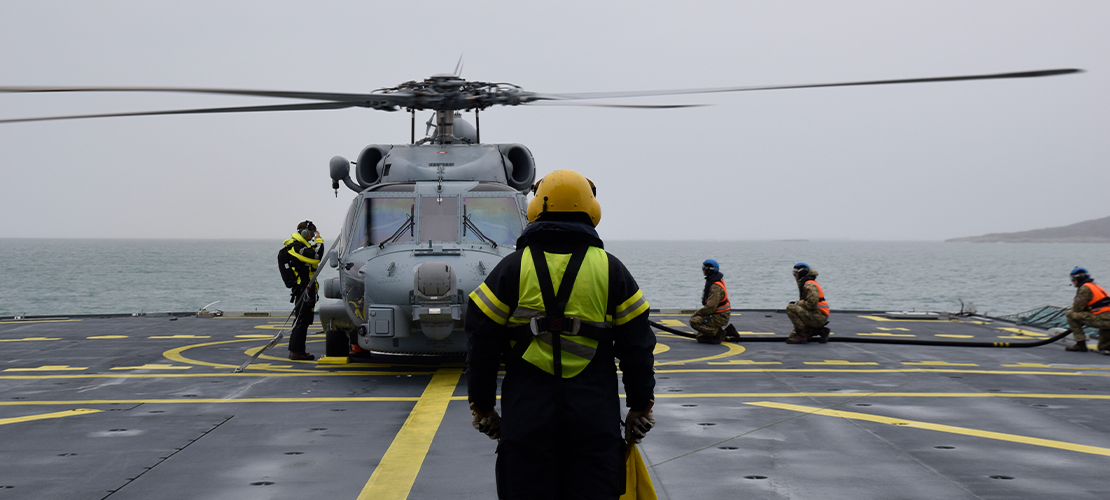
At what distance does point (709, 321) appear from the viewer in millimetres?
13266

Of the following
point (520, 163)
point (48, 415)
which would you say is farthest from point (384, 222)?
point (48, 415)

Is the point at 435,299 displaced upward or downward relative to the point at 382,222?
downward

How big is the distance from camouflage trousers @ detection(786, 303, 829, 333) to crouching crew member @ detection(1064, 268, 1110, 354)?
11.5 feet

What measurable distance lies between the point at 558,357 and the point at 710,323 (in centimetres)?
1023

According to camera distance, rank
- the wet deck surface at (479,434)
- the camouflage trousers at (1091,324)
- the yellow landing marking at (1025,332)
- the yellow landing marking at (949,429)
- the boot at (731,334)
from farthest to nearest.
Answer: the yellow landing marking at (1025,332) → the boot at (731,334) → the camouflage trousers at (1091,324) → the yellow landing marking at (949,429) → the wet deck surface at (479,434)

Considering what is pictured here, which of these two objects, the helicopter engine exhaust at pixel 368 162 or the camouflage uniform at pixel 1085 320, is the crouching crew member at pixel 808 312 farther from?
the helicopter engine exhaust at pixel 368 162

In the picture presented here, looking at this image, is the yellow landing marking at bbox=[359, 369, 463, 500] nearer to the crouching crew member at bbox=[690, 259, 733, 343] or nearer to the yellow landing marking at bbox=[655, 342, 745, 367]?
the yellow landing marking at bbox=[655, 342, 745, 367]

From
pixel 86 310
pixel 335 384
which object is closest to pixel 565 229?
pixel 335 384

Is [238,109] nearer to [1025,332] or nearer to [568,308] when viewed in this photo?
[568,308]

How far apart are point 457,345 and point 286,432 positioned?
8.78 feet

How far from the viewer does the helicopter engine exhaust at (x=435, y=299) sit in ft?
29.3

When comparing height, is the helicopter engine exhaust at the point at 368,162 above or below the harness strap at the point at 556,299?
above

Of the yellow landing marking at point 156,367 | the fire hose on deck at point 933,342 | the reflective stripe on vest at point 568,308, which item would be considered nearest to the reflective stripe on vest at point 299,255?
the yellow landing marking at point 156,367

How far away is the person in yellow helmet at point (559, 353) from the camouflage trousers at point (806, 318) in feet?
33.7
